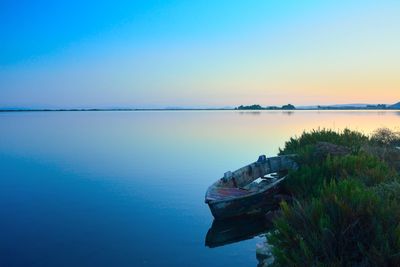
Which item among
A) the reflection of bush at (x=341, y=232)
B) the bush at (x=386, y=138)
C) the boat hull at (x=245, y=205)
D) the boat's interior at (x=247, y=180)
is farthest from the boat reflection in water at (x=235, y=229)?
the bush at (x=386, y=138)

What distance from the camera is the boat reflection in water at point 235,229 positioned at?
1152cm

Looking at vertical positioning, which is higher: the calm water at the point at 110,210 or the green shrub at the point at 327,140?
the green shrub at the point at 327,140

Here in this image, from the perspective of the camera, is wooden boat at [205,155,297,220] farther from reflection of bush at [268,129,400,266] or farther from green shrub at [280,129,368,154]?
reflection of bush at [268,129,400,266]

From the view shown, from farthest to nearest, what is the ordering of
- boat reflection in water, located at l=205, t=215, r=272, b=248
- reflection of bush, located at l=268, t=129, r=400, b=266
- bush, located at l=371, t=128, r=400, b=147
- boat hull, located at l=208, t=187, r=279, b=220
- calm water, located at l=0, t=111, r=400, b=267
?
bush, located at l=371, t=128, r=400, b=147, boat hull, located at l=208, t=187, r=279, b=220, boat reflection in water, located at l=205, t=215, r=272, b=248, calm water, located at l=0, t=111, r=400, b=267, reflection of bush, located at l=268, t=129, r=400, b=266

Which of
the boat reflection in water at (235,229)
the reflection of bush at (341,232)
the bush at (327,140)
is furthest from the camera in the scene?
the bush at (327,140)

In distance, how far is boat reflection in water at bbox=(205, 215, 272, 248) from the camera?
11516 mm

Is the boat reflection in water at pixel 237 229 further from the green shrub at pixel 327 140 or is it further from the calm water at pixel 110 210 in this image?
the green shrub at pixel 327 140

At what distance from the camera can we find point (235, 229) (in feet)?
40.4

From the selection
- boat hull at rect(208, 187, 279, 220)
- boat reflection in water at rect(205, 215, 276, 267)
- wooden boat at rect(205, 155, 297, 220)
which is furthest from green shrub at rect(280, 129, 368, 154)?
boat reflection in water at rect(205, 215, 276, 267)

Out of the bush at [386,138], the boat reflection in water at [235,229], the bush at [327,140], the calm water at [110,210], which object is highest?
the bush at [327,140]

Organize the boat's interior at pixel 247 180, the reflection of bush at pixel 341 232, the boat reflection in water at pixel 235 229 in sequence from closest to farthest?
the reflection of bush at pixel 341 232, the boat reflection in water at pixel 235 229, the boat's interior at pixel 247 180

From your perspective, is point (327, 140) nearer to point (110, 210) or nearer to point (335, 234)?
point (110, 210)

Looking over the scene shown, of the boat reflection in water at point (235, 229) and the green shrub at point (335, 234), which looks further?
the boat reflection in water at point (235, 229)

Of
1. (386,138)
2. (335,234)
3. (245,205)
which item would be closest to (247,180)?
(245,205)
